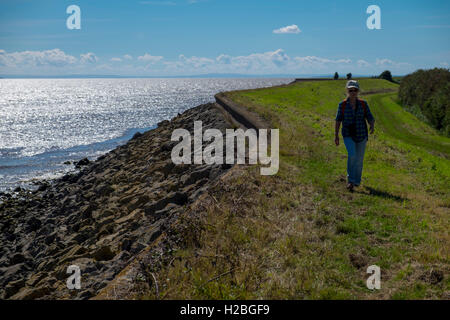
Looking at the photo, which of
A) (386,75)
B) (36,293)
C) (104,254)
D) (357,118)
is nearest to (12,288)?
(36,293)

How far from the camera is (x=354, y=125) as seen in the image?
26.4 ft

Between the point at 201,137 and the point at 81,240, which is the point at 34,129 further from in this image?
the point at 81,240

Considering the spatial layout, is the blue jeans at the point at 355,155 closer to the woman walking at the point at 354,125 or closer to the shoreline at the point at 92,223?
the woman walking at the point at 354,125

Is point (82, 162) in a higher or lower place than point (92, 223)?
lower

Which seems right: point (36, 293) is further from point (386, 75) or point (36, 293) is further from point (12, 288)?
point (386, 75)

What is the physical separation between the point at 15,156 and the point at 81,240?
1134 inches

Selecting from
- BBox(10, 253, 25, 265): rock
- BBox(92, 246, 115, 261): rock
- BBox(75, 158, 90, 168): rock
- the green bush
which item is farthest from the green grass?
BBox(75, 158, 90, 168): rock

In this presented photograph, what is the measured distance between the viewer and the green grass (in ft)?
13.9

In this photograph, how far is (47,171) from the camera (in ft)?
94.3

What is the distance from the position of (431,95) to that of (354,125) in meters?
28.6

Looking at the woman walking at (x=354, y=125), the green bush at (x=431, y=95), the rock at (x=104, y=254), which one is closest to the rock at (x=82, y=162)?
the rock at (x=104, y=254)

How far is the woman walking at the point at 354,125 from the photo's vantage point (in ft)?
26.1

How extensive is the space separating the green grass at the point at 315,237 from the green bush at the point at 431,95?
19.9 m

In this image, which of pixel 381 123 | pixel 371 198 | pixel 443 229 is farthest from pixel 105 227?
pixel 381 123
